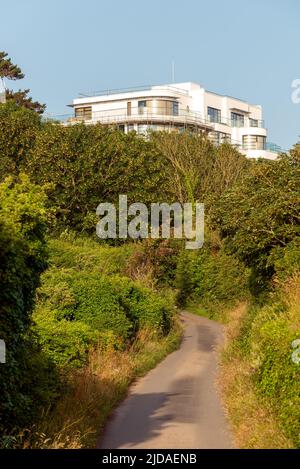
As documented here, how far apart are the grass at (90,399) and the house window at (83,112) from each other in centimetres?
5750

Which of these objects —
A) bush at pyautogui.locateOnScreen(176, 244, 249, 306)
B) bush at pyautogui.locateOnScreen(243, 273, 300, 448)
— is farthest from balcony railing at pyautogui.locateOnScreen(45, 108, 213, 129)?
bush at pyautogui.locateOnScreen(243, 273, 300, 448)

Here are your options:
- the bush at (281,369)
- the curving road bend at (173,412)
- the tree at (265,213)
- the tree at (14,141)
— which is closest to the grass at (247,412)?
the bush at (281,369)

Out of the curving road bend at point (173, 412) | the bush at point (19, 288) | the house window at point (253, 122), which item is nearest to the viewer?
the bush at point (19, 288)

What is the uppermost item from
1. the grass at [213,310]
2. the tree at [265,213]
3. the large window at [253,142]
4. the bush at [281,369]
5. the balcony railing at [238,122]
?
the balcony railing at [238,122]

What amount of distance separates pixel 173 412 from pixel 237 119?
76.2 metres

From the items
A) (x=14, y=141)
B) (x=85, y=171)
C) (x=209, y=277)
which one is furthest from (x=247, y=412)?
(x=14, y=141)

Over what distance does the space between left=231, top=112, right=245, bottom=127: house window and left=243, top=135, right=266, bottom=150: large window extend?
251cm

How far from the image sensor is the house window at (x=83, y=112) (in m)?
87.1

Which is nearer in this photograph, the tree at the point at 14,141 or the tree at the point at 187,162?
the tree at the point at 14,141

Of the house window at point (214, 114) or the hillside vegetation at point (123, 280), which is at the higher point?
the house window at point (214, 114)

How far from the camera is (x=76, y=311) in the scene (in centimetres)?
3014

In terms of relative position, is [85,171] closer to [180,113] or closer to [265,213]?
[265,213]

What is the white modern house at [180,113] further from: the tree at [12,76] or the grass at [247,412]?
the grass at [247,412]

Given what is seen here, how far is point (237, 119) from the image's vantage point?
93562mm
